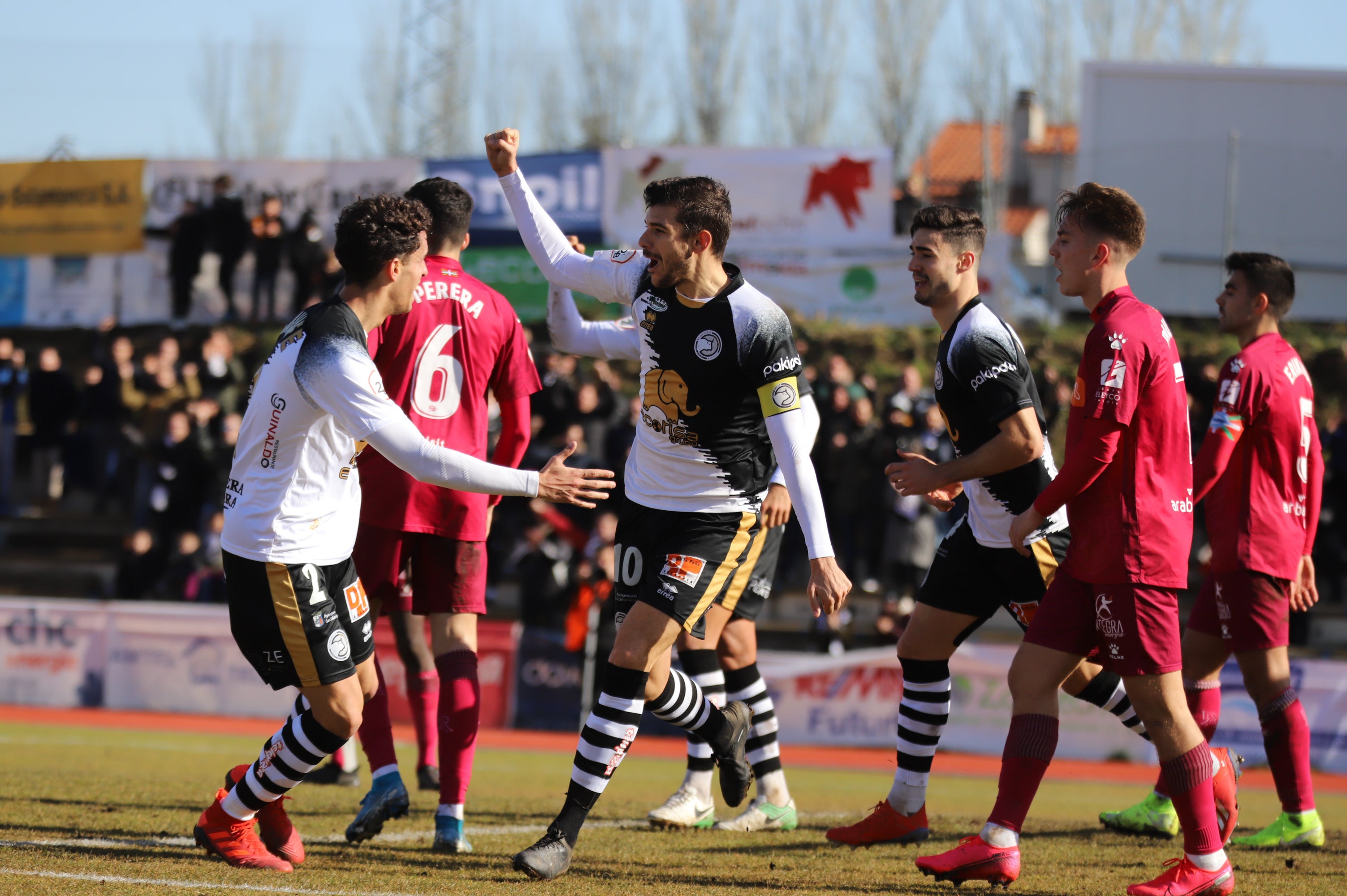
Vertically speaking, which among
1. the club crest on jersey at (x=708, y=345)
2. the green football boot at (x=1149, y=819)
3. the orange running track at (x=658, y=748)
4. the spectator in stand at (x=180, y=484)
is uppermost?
the club crest on jersey at (x=708, y=345)

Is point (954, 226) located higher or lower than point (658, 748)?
higher

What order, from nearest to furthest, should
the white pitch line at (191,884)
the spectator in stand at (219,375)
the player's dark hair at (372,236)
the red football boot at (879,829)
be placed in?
the white pitch line at (191,884) → the player's dark hair at (372,236) → the red football boot at (879,829) → the spectator in stand at (219,375)

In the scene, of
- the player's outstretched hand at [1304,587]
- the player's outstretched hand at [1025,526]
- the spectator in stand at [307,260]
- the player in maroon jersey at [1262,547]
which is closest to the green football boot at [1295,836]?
the player in maroon jersey at [1262,547]

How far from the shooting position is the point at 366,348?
4387 mm

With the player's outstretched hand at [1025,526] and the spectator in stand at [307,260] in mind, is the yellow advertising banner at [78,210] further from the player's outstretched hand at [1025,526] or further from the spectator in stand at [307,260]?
the player's outstretched hand at [1025,526]

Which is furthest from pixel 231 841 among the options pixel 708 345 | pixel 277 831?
pixel 708 345

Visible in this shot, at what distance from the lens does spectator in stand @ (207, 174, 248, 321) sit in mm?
18828

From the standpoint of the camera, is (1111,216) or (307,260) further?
(307,260)

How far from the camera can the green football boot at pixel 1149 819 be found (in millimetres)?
5879

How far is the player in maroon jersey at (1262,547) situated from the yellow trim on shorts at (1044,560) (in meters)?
1.08

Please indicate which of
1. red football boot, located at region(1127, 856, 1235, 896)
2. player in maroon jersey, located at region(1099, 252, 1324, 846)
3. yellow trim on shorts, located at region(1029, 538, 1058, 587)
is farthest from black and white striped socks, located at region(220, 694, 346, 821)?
player in maroon jersey, located at region(1099, 252, 1324, 846)

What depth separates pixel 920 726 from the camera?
5.32m

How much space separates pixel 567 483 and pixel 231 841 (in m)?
1.84

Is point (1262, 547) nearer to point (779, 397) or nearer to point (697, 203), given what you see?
point (779, 397)
